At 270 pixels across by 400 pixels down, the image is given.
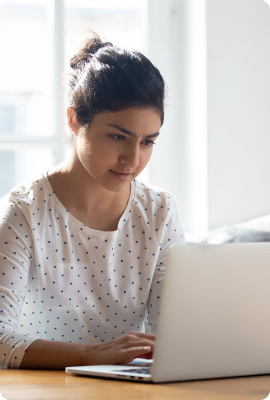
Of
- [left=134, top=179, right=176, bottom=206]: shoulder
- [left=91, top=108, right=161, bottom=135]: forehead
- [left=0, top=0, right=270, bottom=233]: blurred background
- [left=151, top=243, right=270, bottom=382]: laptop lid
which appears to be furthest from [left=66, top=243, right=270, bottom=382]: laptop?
[left=0, top=0, right=270, bottom=233]: blurred background

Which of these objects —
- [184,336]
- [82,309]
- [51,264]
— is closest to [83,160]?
[51,264]

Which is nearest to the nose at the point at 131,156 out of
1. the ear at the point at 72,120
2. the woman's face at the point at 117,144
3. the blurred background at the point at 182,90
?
the woman's face at the point at 117,144

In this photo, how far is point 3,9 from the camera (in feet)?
7.79

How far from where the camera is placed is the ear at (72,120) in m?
1.24

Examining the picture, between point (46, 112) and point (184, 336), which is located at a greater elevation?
point (46, 112)

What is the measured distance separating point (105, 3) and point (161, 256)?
1612 millimetres

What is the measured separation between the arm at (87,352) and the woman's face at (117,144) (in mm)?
418

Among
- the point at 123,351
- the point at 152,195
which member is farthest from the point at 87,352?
the point at 152,195

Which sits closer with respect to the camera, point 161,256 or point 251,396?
point 251,396

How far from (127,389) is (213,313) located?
0.51 ft

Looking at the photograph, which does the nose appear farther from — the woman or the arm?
the arm

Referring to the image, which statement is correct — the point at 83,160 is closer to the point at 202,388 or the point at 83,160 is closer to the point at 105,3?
the point at 202,388

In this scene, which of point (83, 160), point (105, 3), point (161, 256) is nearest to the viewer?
point (83, 160)

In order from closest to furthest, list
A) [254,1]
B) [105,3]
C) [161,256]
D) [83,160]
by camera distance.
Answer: [83,160] → [161,256] → [254,1] → [105,3]
